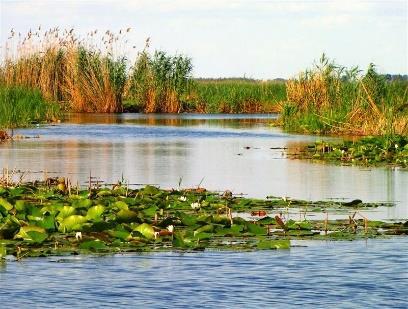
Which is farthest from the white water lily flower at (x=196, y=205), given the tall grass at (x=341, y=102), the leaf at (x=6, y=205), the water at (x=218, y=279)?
the tall grass at (x=341, y=102)

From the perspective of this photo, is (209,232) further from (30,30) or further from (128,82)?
(128,82)

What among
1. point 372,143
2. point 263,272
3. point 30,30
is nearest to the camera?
point 263,272

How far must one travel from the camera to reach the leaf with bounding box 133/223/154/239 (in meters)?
8.54

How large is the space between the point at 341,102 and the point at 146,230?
1843 centimetres

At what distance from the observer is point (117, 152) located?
1966cm

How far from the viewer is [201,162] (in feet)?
57.4

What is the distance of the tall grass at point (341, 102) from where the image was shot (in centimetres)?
2381

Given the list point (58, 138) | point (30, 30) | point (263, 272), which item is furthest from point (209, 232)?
point (30, 30)

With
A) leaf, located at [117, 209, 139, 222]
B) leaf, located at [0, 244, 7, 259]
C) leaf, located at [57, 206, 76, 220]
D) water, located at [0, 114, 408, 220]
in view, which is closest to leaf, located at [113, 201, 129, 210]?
leaf, located at [117, 209, 139, 222]

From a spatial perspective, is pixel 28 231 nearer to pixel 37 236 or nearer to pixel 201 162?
pixel 37 236

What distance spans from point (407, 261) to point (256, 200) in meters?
3.38

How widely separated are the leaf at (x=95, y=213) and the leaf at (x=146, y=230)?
1.57ft

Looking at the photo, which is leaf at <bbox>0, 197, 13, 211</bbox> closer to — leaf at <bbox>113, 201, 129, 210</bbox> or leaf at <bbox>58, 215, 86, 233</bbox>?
leaf at <bbox>58, 215, 86, 233</bbox>

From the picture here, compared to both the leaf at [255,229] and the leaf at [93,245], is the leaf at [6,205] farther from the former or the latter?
the leaf at [255,229]
